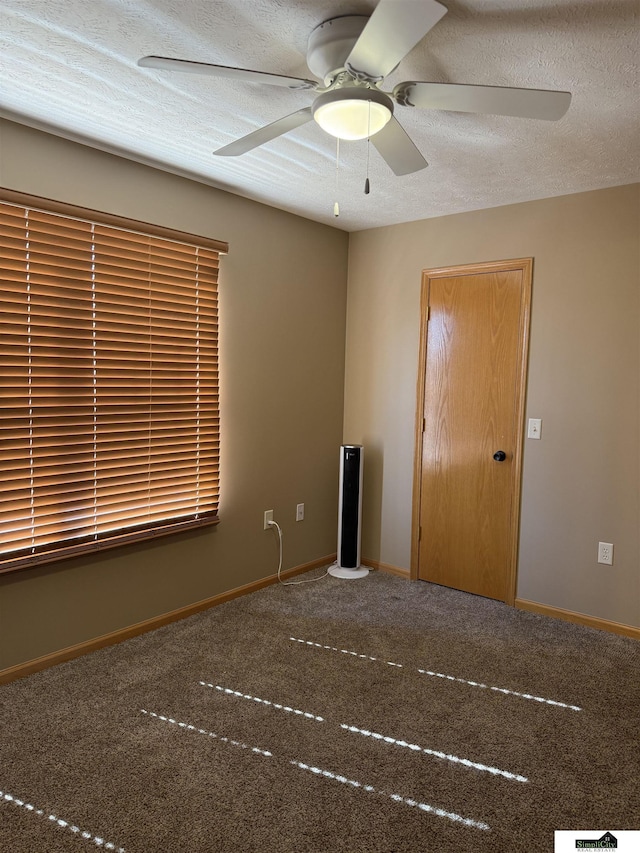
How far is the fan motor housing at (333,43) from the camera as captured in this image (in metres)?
1.68

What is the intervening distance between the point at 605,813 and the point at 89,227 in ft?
9.89

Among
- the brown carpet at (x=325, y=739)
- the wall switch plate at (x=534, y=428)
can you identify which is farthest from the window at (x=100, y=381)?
the wall switch plate at (x=534, y=428)

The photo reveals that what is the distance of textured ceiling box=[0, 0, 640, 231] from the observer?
167cm

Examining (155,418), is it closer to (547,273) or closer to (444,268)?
(444,268)

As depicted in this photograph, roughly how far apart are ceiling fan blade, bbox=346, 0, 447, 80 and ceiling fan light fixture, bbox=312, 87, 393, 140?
0.20 feet

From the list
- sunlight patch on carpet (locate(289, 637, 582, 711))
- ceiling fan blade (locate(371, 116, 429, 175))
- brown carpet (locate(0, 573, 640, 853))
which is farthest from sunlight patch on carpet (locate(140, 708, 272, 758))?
ceiling fan blade (locate(371, 116, 429, 175))

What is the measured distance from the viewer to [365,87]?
1.82 metres

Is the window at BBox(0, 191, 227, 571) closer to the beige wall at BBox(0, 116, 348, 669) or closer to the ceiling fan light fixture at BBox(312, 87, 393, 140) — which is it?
the beige wall at BBox(0, 116, 348, 669)

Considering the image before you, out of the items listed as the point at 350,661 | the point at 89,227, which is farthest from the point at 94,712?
the point at 89,227

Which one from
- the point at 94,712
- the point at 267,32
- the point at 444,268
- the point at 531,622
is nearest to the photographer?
the point at 267,32

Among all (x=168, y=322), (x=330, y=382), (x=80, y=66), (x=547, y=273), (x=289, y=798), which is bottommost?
(x=289, y=798)

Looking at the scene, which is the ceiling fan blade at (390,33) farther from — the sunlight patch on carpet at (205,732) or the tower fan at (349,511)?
the tower fan at (349,511)

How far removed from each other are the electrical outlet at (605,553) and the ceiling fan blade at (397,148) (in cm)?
224

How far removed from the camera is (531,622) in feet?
10.9
